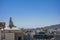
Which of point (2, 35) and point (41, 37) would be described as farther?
point (41, 37)

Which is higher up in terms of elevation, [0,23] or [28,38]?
[0,23]

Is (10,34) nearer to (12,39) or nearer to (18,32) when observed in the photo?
(12,39)

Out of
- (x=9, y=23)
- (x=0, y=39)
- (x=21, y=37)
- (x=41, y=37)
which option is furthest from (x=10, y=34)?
(x=41, y=37)

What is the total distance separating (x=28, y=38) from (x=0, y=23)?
371 inches

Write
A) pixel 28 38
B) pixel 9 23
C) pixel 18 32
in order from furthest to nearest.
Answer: pixel 28 38
pixel 9 23
pixel 18 32

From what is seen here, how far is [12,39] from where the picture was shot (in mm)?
16453

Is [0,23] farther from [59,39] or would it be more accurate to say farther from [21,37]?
[59,39]

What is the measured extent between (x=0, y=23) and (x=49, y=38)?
913cm

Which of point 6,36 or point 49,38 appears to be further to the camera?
point 49,38

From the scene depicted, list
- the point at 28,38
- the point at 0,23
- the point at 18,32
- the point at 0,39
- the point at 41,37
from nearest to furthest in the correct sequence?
the point at 0,39 → the point at 0,23 → the point at 18,32 → the point at 41,37 → the point at 28,38

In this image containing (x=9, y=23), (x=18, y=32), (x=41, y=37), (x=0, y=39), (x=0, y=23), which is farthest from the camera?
(x=41, y=37)

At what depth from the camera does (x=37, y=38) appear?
904 inches

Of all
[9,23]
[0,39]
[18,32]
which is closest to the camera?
[0,39]

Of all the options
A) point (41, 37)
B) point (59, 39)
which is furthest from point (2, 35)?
point (41, 37)
